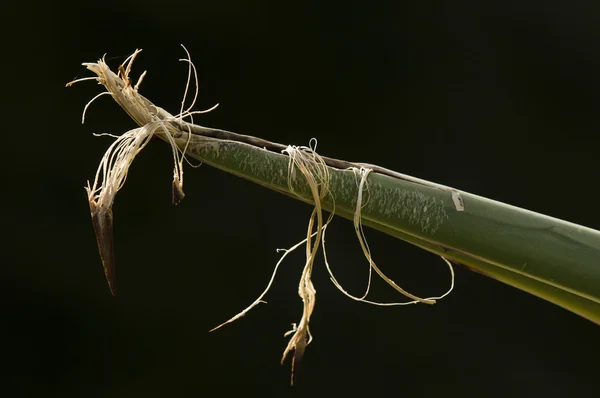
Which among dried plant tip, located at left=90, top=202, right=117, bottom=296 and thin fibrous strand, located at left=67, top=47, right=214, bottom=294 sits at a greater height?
thin fibrous strand, located at left=67, top=47, right=214, bottom=294

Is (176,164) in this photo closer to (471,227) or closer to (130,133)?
(130,133)

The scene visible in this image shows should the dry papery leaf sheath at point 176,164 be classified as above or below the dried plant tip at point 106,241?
above

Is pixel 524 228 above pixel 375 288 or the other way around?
the other way around

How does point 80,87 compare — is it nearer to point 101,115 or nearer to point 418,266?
point 101,115

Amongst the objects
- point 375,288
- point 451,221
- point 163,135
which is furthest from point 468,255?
point 375,288

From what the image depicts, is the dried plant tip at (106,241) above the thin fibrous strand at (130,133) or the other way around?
the other way around

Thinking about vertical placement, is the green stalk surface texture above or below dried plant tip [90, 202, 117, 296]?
above

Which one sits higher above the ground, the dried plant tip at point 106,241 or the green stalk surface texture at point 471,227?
the green stalk surface texture at point 471,227

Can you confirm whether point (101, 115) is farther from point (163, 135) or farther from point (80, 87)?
point (163, 135)

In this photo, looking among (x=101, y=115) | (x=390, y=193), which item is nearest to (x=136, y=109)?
(x=390, y=193)

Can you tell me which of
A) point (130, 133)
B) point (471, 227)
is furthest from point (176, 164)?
point (471, 227)

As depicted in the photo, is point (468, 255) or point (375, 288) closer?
point (468, 255)
